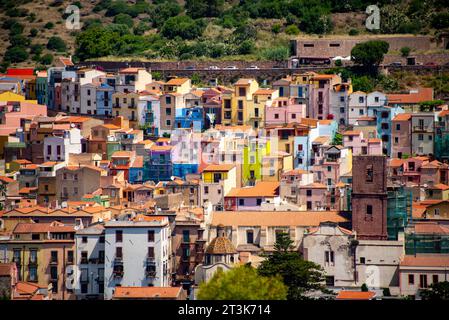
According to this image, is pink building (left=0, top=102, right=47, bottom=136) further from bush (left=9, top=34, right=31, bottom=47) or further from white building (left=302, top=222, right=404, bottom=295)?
white building (left=302, top=222, right=404, bottom=295)

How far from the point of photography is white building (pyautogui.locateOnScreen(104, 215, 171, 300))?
2697 inches

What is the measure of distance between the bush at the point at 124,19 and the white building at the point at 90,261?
48.6 m

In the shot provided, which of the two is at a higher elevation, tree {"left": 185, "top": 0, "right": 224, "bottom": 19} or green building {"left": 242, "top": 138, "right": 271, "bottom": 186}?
tree {"left": 185, "top": 0, "right": 224, "bottom": 19}

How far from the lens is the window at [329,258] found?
6919 centimetres

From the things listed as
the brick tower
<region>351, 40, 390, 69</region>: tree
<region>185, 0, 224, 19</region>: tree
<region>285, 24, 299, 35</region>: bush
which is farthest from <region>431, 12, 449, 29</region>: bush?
the brick tower

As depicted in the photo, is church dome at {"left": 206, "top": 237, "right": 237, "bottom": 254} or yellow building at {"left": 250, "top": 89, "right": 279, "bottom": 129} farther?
yellow building at {"left": 250, "top": 89, "right": 279, "bottom": 129}

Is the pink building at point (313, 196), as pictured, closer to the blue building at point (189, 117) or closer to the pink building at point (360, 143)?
the pink building at point (360, 143)

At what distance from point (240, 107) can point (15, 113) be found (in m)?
10.0

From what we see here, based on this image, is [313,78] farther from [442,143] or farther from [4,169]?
[4,169]

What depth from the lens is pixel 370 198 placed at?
7062cm

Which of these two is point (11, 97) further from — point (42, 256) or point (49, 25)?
point (42, 256)

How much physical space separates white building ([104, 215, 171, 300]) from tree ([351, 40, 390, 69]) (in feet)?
104
